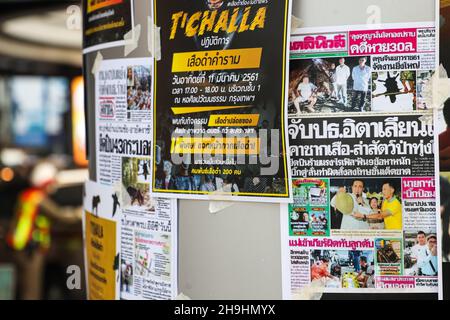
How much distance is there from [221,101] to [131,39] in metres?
0.33

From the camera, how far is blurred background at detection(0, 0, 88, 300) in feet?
15.8

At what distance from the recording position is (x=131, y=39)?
1.53 metres

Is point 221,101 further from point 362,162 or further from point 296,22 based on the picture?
point 362,162

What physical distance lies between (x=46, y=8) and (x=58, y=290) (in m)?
3.14

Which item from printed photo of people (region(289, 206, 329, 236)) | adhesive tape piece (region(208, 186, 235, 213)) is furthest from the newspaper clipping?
printed photo of people (region(289, 206, 329, 236))

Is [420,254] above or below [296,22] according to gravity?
below

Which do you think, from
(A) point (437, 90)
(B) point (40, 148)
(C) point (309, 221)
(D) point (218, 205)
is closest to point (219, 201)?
(D) point (218, 205)

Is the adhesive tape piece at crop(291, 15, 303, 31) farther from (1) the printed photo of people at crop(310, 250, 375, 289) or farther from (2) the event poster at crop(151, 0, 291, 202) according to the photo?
(1) the printed photo of people at crop(310, 250, 375, 289)

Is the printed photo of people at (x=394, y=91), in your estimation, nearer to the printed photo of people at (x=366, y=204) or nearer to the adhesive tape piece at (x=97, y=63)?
the printed photo of people at (x=366, y=204)

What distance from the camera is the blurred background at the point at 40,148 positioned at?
481 cm

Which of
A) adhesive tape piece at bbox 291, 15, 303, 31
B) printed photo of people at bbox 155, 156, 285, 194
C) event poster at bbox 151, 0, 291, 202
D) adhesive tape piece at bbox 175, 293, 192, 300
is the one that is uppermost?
adhesive tape piece at bbox 291, 15, 303, 31

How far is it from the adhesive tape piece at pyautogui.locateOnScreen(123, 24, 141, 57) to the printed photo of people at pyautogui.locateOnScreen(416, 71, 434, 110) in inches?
27.3

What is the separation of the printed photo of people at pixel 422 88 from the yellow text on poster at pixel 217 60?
0.35 m

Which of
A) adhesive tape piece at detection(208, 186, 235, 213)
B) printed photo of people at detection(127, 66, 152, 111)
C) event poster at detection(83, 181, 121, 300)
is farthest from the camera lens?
event poster at detection(83, 181, 121, 300)
